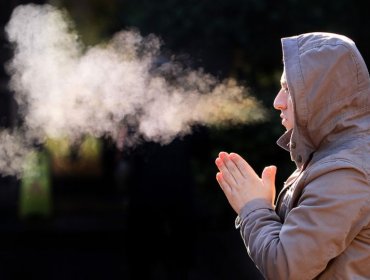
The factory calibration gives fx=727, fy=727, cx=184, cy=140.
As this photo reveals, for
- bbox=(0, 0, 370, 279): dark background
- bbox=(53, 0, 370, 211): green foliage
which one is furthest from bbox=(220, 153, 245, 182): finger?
bbox=(53, 0, 370, 211): green foliage

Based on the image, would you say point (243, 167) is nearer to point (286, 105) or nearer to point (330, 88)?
point (286, 105)

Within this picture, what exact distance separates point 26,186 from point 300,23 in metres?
5.42

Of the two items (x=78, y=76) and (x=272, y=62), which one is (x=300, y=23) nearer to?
(x=272, y=62)

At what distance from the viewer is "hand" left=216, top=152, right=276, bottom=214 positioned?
238 cm

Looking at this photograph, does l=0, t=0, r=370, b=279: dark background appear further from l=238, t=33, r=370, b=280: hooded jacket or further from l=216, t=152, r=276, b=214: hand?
l=238, t=33, r=370, b=280: hooded jacket

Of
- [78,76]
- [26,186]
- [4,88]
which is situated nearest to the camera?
[78,76]

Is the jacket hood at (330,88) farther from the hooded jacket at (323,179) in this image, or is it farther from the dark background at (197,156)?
the dark background at (197,156)

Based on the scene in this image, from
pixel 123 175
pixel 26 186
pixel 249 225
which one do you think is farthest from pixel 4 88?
pixel 249 225

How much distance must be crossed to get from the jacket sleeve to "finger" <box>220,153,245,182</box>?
298 millimetres

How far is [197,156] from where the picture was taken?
6590 mm

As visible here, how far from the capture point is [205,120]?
482cm

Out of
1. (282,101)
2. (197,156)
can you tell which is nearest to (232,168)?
(282,101)

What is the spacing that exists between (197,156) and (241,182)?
418cm

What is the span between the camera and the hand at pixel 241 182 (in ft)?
7.79
